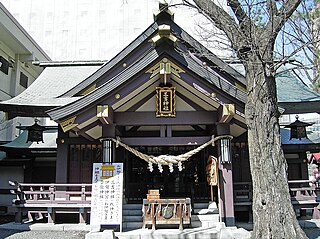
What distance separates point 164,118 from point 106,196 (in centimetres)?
259

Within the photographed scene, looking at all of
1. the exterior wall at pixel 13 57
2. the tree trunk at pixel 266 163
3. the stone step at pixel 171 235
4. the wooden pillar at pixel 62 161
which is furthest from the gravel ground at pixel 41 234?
the exterior wall at pixel 13 57

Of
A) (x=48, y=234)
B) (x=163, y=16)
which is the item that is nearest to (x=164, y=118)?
(x=163, y=16)

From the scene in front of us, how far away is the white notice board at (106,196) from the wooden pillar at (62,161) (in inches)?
103

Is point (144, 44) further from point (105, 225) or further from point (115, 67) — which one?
point (105, 225)

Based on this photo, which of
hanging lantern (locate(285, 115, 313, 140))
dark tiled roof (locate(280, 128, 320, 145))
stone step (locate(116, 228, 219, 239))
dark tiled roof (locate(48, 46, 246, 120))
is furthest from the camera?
dark tiled roof (locate(280, 128, 320, 145))

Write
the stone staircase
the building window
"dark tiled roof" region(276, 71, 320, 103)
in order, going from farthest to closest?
the building window, "dark tiled roof" region(276, 71, 320, 103), the stone staircase

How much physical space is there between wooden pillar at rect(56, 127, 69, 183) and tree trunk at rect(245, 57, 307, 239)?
6.96 metres

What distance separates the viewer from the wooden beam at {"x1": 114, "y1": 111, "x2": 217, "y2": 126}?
859 cm

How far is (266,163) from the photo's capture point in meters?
4.95

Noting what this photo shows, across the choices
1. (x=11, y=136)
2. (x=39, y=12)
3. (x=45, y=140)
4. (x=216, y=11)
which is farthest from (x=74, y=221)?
(x=39, y=12)

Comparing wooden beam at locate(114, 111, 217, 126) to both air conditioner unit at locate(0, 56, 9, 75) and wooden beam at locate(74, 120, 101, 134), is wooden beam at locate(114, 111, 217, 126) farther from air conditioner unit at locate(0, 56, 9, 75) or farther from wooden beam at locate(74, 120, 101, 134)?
air conditioner unit at locate(0, 56, 9, 75)

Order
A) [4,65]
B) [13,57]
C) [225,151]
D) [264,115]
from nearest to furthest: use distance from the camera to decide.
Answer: [264,115] → [225,151] → [4,65] → [13,57]

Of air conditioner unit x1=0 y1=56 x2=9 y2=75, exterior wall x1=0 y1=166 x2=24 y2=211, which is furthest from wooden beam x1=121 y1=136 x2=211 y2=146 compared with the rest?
air conditioner unit x1=0 y1=56 x2=9 y2=75

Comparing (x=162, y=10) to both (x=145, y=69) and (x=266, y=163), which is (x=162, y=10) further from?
(x=266, y=163)
